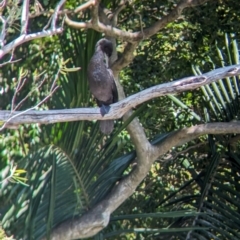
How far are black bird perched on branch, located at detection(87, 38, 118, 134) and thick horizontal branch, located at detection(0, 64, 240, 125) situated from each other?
0.96m

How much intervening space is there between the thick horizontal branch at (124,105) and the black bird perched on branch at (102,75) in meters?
0.96

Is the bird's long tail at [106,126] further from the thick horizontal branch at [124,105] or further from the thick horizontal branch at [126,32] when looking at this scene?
the thick horizontal branch at [124,105]

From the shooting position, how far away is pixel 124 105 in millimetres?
5207

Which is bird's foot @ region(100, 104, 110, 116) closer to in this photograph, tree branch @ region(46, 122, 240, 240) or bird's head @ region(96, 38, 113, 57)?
bird's head @ region(96, 38, 113, 57)

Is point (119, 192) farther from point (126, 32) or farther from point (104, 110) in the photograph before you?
point (104, 110)

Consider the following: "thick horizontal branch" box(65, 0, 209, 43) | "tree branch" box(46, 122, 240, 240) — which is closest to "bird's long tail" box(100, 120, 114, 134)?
"tree branch" box(46, 122, 240, 240)

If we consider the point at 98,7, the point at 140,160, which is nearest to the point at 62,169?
the point at 140,160

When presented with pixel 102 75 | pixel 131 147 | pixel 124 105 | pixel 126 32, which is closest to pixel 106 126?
pixel 102 75

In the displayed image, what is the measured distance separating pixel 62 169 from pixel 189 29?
84.3 inches

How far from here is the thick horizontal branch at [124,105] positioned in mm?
4957

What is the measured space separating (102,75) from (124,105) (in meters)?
1.12

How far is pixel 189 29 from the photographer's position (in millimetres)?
7520

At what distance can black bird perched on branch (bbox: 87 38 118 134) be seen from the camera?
20.2ft

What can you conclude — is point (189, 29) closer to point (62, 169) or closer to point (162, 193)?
point (162, 193)
